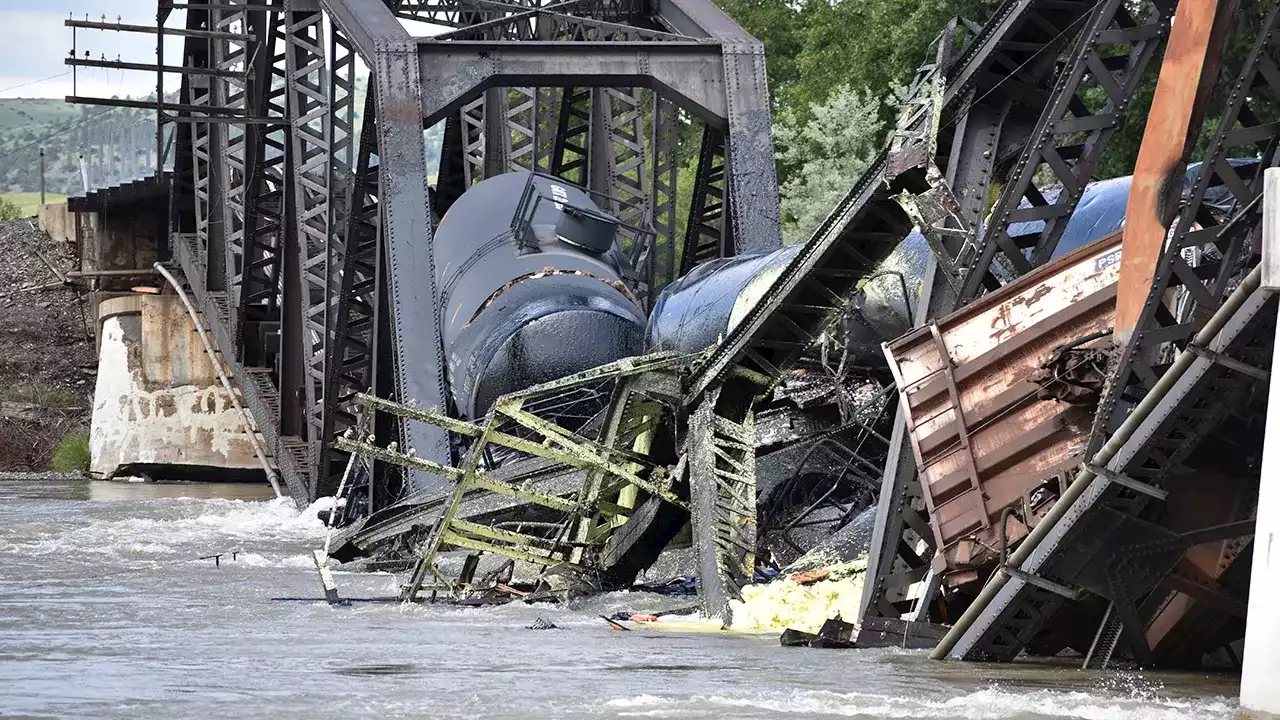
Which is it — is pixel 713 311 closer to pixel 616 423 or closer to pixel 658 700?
pixel 616 423

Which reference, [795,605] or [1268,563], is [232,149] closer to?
[795,605]

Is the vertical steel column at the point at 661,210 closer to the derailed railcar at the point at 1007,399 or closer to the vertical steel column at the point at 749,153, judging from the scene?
the vertical steel column at the point at 749,153

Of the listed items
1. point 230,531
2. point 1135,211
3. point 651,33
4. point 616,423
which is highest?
point 651,33

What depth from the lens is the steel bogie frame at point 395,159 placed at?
23.2 m

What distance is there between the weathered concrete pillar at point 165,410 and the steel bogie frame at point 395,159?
448 cm

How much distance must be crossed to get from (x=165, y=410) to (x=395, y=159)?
17.6m

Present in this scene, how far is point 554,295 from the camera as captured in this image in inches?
890

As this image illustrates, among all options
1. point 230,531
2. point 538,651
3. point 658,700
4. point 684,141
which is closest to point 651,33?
point 230,531

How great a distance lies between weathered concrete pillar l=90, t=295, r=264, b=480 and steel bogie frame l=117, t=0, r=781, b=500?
4.48m

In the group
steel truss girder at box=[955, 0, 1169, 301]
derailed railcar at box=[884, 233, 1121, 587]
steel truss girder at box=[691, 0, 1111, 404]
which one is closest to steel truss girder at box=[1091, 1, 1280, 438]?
derailed railcar at box=[884, 233, 1121, 587]

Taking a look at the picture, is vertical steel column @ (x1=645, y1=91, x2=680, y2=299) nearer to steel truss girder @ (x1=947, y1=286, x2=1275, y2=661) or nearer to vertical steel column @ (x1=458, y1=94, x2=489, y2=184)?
vertical steel column @ (x1=458, y1=94, x2=489, y2=184)

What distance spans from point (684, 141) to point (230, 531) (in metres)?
37.3

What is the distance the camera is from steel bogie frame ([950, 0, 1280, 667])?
1116 cm

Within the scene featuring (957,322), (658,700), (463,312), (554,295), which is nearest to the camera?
(658,700)
